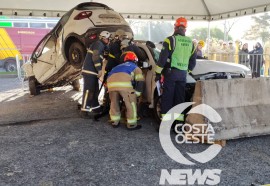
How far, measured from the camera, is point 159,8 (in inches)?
380

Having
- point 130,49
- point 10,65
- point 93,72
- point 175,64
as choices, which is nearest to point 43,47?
point 93,72

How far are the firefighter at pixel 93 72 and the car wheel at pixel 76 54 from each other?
78 cm

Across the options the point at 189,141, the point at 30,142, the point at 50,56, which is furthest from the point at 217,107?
the point at 50,56

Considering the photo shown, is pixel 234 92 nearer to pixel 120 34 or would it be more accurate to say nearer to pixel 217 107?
pixel 217 107

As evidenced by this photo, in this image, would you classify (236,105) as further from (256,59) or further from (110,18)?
(256,59)

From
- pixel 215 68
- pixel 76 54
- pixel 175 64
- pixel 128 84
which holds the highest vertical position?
pixel 76 54

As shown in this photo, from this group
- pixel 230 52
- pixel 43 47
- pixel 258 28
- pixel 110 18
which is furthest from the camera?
pixel 258 28

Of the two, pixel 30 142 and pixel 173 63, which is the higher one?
pixel 173 63

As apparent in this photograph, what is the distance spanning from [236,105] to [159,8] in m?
5.76

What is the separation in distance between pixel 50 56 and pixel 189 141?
189 inches

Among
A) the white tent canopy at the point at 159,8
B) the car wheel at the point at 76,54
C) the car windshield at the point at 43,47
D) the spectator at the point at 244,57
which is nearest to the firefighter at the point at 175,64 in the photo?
the car wheel at the point at 76,54

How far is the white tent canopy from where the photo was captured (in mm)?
8398

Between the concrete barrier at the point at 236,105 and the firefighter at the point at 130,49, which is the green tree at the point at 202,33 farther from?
the concrete barrier at the point at 236,105

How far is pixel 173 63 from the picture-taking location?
502 centimetres
